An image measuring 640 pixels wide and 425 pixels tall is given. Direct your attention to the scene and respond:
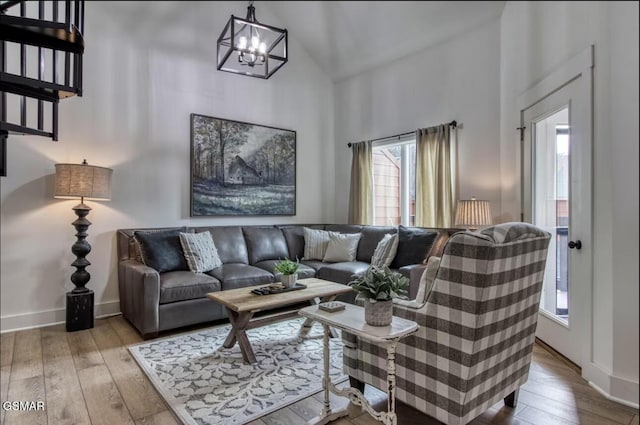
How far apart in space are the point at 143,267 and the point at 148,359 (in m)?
0.94

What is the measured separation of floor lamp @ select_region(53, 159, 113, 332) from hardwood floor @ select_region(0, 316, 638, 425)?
1.27ft

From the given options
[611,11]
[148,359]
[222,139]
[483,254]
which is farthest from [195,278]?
[611,11]

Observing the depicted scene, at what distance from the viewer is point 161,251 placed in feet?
11.3

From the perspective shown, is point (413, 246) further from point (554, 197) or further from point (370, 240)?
point (554, 197)

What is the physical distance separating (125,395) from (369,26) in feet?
10.4

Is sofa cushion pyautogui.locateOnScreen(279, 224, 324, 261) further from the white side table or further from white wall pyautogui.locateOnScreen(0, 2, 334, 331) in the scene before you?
the white side table

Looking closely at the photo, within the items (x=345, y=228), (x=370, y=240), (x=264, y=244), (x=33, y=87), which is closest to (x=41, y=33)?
(x=33, y=87)

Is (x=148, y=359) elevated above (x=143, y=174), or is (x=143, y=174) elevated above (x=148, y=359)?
(x=143, y=174)

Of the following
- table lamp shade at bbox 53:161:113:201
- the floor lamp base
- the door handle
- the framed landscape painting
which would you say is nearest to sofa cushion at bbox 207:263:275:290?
the framed landscape painting

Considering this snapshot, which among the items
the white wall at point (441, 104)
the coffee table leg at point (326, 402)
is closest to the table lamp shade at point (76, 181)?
the coffee table leg at point (326, 402)

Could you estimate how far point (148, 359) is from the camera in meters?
2.52

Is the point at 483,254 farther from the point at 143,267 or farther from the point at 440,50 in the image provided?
the point at 440,50

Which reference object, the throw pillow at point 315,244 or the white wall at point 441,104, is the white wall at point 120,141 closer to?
the throw pillow at point 315,244

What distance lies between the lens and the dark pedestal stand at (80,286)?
124 inches
